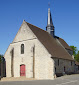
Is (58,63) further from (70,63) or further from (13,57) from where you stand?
(13,57)

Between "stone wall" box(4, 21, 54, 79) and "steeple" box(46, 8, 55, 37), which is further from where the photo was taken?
"steeple" box(46, 8, 55, 37)

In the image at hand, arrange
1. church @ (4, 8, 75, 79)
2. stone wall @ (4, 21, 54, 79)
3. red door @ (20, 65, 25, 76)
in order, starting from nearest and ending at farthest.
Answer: stone wall @ (4, 21, 54, 79) < church @ (4, 8, 75, 79) < red door @ (20, 65, 25, 76)

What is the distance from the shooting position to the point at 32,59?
90.9 feet

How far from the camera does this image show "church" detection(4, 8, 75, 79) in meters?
26.5

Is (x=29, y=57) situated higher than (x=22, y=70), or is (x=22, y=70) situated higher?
(x=29, y=57)

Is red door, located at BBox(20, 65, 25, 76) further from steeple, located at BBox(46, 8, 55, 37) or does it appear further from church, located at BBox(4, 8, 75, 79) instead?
steeple, located at BBox(46, 8, 55, 37)

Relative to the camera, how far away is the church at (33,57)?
26.5m

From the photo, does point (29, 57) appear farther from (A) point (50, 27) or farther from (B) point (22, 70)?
(A) point (50, 27)

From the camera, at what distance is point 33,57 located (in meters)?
28.0

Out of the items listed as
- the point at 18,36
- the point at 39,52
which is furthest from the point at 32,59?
the point at 18,36

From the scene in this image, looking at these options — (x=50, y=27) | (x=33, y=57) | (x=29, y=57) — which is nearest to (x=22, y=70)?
(x=29, y=57)

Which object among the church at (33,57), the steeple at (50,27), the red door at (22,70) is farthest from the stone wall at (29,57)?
the steeple at (50,27)

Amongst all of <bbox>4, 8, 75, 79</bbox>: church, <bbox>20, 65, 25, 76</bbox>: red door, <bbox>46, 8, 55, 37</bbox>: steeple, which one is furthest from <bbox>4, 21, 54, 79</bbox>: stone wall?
<bbox>46, 8, 55, 37</bbox>: steeple

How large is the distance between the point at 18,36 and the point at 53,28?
1000 cm
